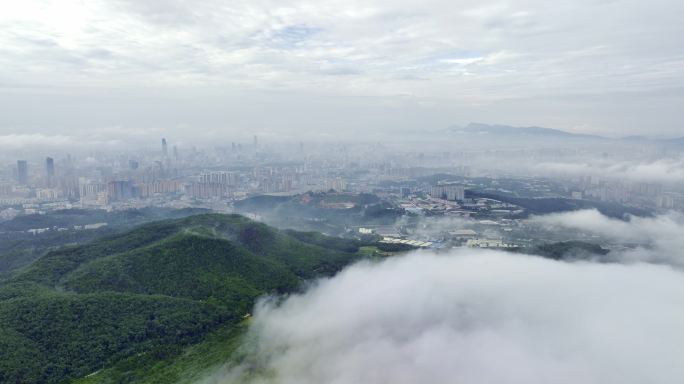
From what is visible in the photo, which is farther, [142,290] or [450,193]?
[450,193]

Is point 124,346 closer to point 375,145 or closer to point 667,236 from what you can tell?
point 667,236

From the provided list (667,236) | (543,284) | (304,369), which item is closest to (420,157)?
(667,236)

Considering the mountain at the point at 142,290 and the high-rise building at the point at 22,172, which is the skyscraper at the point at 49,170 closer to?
the high-rise building at the point at 22,172

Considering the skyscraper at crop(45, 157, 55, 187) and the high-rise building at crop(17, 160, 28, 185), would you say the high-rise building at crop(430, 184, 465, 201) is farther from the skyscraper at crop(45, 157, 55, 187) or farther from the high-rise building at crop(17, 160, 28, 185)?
the high-rise building at crop(17, 160, 28, 185)

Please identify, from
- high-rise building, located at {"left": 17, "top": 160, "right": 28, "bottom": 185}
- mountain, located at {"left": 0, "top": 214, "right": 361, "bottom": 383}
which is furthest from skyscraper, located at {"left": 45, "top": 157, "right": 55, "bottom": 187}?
mountain, located at {"left": 0, "top": 214, "right": 361, "bottom": 383}

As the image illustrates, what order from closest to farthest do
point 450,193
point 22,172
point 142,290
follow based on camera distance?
point 142,290
point 450,193
point 22,172

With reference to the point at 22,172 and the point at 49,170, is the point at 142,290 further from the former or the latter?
the point at 49,170

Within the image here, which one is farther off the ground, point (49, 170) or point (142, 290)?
point (49, 170)

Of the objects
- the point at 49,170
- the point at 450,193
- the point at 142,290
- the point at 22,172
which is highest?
the point at 49,170

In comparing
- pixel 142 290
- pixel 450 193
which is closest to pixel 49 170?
pixel 450 193
